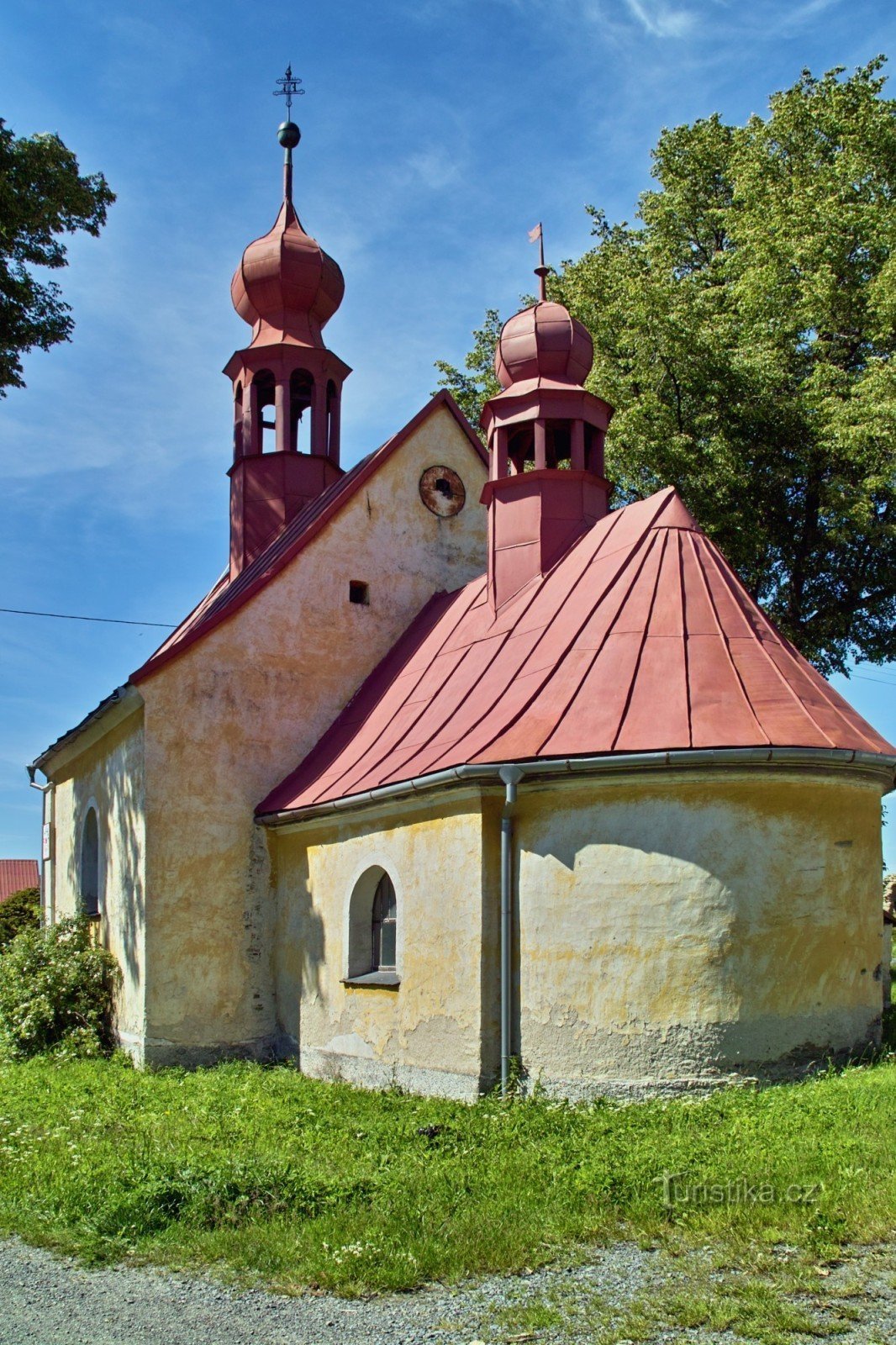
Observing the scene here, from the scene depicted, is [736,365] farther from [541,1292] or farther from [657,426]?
[541,1292]

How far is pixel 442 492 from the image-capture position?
15391mm

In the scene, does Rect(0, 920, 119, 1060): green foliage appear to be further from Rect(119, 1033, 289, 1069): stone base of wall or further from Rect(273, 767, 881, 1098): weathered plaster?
Rect(273, 767, 881, 1098): weathered plaster

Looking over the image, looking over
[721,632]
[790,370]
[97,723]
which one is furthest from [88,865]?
[790,370]

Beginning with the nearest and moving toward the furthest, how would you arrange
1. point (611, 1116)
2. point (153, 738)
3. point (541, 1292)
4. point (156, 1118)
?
1. point (541, 1292)
2. point (611, 1116)
3. point (156, 1118)
4. point (153, 738)

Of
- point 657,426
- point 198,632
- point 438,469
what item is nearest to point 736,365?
point 657,426

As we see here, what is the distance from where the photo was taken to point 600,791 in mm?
9258

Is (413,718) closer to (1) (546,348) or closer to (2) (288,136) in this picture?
(1) (546,348)

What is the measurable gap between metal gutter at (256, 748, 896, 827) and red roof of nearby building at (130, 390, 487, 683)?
420 cm

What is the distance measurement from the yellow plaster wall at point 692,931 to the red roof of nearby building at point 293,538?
5312 millimetres

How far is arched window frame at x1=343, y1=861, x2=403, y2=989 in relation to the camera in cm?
1125

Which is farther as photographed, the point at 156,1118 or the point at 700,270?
the point at 700,270

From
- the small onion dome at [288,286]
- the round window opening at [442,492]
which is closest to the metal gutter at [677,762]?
the round window opening at [442,492]

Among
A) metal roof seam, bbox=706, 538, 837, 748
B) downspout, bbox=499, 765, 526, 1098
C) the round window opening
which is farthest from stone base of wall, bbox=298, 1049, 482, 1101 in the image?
the round window opening

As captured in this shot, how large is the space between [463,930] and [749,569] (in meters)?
11.6
